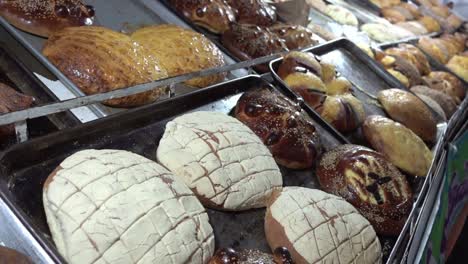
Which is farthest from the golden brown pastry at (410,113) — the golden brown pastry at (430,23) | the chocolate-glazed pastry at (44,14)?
the golden brown pastry at (430,23)

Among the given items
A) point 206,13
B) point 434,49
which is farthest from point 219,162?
point 434,49

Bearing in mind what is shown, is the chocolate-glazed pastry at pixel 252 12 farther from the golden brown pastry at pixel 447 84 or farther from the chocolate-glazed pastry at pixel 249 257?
the chocolate-glazed pastry at pixel 249 257

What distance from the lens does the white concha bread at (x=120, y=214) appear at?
146 centimetres

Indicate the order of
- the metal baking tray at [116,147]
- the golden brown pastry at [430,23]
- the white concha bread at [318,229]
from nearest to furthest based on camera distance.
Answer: the metal baking tray at [116,147], the white concha bread at [318,229], the golden brown pastry at [430,23]

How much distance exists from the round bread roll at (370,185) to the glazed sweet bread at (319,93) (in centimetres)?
47

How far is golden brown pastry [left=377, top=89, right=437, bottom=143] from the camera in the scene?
340 centimetres

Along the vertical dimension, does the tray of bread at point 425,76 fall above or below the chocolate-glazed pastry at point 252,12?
below

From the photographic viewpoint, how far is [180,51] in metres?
2.86

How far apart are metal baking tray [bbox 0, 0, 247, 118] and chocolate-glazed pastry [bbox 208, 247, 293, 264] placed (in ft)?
3.30

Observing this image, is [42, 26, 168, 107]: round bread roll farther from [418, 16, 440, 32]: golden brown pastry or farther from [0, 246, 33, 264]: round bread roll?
[418, 16, 440, 32]: golden brown pastry

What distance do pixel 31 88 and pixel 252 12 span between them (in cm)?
224

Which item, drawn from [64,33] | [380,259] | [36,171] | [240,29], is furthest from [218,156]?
[240,29]

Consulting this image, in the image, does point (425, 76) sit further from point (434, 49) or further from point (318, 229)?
point (318, 229)

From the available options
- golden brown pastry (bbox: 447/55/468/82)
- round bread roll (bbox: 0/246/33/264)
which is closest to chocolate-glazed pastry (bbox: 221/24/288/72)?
round bread roll (bbox: 0/246/33/264)
